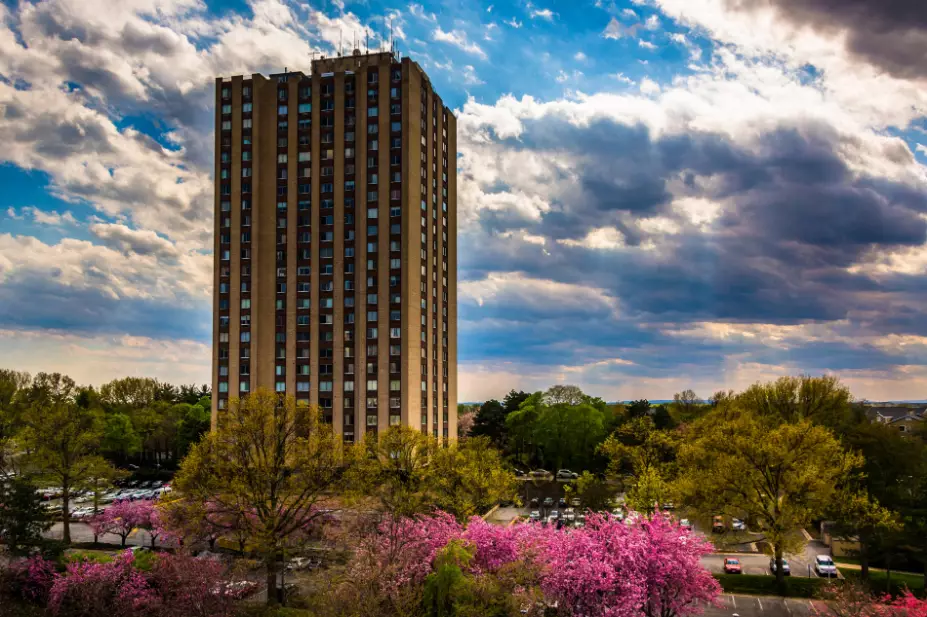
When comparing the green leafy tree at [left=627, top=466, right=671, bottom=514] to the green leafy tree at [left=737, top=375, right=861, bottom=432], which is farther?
the green leafy tree at [left=737, top=375, right=861, bottom=432]

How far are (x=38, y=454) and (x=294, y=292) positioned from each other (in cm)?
3774

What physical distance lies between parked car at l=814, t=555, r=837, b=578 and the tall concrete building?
167 ft

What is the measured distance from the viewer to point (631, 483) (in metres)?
67.2

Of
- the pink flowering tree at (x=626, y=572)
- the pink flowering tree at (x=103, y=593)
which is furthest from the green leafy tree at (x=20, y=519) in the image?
the pink flowering tree at (x=626, y=572)

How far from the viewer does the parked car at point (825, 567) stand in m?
56.4

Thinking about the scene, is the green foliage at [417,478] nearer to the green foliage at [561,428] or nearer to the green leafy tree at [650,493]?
the green leafy tree at [650,493]

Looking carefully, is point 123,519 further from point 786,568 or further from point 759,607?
point 786,568

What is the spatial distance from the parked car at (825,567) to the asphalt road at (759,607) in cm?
1075

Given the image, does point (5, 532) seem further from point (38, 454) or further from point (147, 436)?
point (147, 436)

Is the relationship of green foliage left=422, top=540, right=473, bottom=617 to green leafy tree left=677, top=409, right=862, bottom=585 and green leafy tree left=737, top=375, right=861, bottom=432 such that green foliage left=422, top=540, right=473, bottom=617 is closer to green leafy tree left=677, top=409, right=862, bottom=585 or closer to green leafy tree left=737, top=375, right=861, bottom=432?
green leafy tree left=677, top=409, right=862, bottom=585

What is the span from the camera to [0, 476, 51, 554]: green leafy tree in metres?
44.0

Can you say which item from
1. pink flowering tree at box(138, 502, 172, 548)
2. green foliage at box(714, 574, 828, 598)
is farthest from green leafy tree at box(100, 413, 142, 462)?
green foliage at box(714, 574, 828, 598)

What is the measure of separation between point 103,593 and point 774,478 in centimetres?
4622

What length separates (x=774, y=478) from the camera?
167 feet
